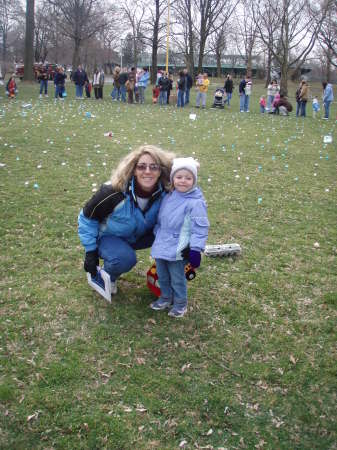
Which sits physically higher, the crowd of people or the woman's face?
the crowd of people

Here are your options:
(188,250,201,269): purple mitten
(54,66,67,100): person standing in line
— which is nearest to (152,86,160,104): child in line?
(54,66,67,100): person standing in line

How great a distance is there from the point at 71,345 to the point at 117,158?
5697 mm

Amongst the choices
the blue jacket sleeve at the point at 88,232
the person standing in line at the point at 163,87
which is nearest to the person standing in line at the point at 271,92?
the person standing in line at the point at 163,87

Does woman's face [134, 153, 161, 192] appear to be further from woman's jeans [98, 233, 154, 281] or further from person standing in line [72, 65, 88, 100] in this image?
person standing in line [72, 65, 88, 100]

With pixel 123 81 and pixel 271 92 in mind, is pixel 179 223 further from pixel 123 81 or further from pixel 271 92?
pixel 123 81

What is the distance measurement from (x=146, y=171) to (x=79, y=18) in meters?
35.0

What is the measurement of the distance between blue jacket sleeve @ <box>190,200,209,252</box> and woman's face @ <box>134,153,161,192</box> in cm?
40

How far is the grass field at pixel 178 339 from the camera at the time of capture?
8.04ft

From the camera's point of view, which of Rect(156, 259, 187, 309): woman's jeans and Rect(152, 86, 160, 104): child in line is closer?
Rect(156, 259, 187, 309): woman's jeans

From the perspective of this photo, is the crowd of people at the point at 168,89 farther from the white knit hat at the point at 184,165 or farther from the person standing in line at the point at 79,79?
the white knit hat at the point at 184,165

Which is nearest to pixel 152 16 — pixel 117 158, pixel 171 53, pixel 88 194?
pixel 171 53

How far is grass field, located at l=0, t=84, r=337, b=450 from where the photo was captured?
2.45 meters

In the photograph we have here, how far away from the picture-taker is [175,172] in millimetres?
3186

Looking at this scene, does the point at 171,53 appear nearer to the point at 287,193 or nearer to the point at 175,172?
the point at 287,193
